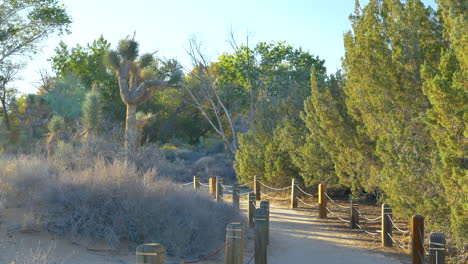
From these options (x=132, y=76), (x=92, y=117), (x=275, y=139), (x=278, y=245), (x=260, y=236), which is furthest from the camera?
(x=92, y=117)

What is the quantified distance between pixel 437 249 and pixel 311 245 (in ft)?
14.6

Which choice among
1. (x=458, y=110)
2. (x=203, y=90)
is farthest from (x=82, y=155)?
(x=203, y=90)

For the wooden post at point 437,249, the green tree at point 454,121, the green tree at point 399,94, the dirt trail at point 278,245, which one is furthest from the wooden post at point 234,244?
the green tree at point 399,94

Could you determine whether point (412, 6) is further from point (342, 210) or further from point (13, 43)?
point (13, 43)

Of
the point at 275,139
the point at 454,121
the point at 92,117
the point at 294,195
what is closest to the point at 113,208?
the point at 454,121

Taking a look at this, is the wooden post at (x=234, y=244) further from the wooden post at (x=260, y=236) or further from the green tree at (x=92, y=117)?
the green tree at (x=92, y=117)

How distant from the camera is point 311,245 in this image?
10.2m

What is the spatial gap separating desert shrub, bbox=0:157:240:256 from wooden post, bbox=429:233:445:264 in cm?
402

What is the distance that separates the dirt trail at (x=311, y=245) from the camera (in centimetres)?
909

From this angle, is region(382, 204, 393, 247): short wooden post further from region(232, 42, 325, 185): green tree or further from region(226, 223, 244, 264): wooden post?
region(232, 42, 325, 185): green tree

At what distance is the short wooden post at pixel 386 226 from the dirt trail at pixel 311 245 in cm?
59

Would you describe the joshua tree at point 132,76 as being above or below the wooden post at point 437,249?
above

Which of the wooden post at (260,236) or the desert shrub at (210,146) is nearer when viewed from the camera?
the wooden post at (260,236)

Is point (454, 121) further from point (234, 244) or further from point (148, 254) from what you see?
point (148, 254)
